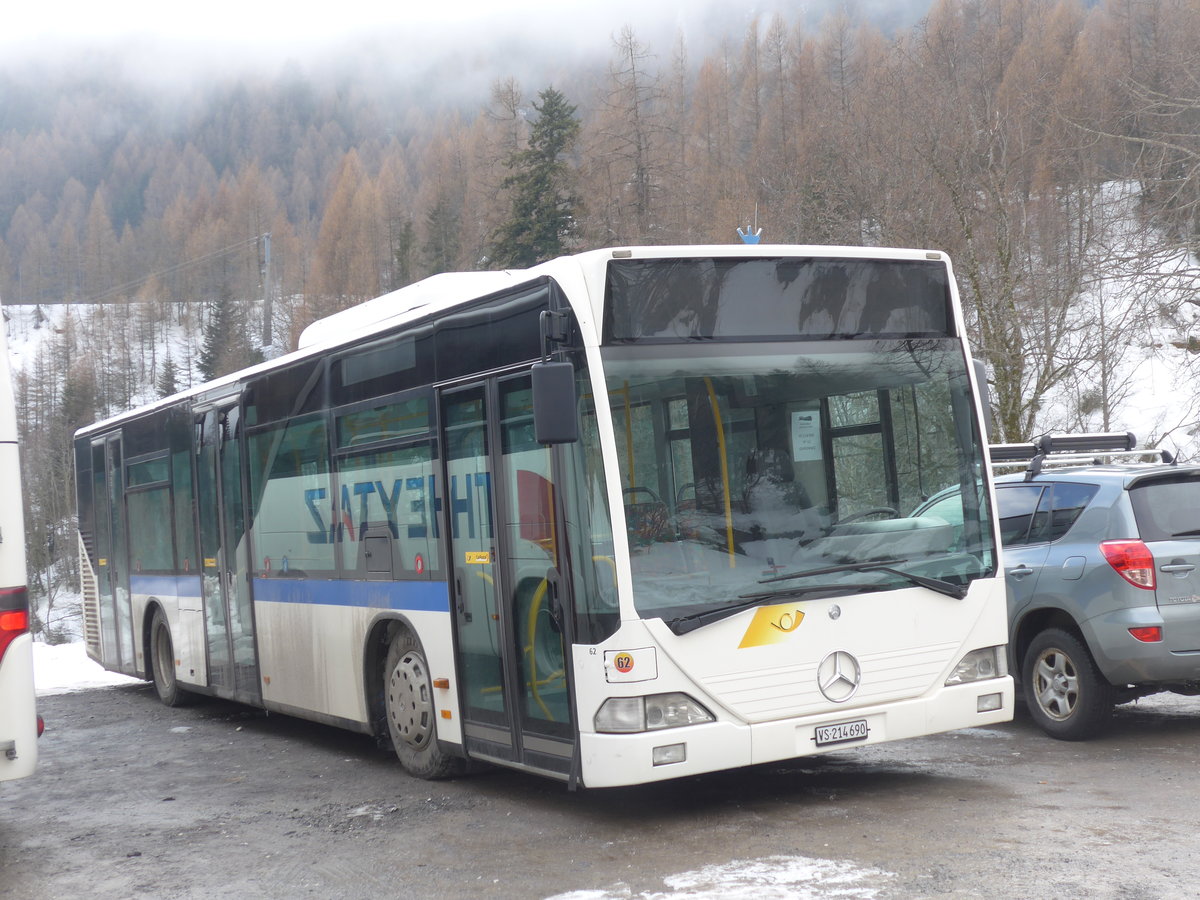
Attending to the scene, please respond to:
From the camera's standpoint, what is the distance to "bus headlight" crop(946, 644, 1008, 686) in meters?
7.19

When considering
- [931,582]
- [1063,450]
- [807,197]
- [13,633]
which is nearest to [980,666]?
[931,582]

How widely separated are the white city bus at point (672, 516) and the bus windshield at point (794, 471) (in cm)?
1

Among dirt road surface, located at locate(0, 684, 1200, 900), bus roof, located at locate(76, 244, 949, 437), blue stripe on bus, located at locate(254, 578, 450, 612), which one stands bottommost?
dirt road surface, located at locate(0, 684, 1200, 900)

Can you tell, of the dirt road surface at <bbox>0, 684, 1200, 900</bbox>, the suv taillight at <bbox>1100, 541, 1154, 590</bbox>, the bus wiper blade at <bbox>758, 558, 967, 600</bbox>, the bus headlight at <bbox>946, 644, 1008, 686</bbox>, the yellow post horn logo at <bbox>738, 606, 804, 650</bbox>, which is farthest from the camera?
the suv taillight at <bbox>1100, 541, 1154, 590</bbox>

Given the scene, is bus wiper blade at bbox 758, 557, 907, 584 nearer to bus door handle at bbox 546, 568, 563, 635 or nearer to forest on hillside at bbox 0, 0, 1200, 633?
bus door handle at bbox 546, 568, 563, 635

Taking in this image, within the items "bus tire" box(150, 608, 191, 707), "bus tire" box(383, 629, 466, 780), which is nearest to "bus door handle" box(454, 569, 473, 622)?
"bus tire" box(383, 629, 466, 780)

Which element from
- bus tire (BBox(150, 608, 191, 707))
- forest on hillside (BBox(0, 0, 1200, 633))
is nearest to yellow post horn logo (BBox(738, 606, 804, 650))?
bus tire (BBox(150, 608, 191, 707))

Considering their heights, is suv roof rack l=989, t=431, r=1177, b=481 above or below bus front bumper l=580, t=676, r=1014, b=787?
above

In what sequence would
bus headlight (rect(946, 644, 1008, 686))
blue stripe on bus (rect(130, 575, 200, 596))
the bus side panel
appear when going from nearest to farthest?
bus headlight (rect(946, 644, 1008, 686)) < the bus side panel < blue stripe on bus (rect(130, 575, 200, 596))

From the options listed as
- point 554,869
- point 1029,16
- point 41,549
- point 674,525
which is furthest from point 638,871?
point 41,549

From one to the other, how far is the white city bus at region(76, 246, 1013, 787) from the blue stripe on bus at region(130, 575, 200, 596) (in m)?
3.63

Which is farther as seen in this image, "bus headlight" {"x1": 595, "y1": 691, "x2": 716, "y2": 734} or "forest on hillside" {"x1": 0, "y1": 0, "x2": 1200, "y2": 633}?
"forest on hillside" {"x1": 0, "y1": 0, "x2": 1200, "y2": 633}

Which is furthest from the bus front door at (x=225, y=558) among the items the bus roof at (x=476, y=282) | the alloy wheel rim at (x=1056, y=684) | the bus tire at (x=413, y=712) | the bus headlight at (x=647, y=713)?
the alloy wheel rim at (x=1056, y=684)

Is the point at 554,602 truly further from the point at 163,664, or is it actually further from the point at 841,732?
the point at 163,664
